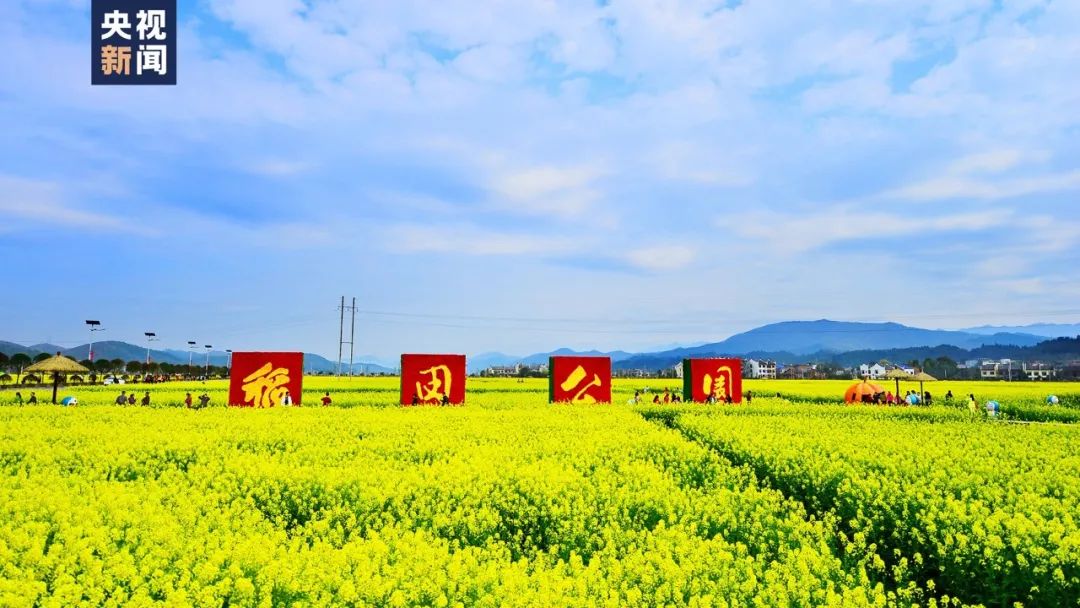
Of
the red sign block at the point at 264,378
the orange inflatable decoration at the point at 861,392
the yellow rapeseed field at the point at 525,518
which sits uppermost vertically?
the red sign block at the point at 264,378

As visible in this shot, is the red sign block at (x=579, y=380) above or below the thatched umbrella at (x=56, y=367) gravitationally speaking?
below

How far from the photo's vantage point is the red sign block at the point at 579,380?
3077 centimetres

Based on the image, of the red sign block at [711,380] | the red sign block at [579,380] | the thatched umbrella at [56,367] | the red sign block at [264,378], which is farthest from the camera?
the red sign block at [711,380]

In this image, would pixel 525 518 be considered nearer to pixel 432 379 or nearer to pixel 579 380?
pixel 432 379

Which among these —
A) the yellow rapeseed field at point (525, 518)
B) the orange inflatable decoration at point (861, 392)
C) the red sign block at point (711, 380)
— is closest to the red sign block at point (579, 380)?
the red sign block at point (711, 380)

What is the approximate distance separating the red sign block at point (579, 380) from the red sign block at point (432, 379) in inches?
181

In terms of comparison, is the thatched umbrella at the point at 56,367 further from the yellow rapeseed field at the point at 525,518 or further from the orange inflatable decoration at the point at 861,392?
the orange inflatable decoration at the point at 861,392

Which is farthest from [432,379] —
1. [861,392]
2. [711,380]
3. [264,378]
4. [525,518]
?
[861,392]

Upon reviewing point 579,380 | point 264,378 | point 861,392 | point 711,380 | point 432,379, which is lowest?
point 861,392

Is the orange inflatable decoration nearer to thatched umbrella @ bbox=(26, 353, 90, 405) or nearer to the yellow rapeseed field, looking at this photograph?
the yellow rapeseed field

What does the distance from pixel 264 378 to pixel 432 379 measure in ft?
23.7

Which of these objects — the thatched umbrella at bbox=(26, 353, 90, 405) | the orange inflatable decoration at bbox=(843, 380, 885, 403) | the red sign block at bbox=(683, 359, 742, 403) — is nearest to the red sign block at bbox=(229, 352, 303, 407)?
the thatched umbrella at bbox=(26, 353, 90, 405)

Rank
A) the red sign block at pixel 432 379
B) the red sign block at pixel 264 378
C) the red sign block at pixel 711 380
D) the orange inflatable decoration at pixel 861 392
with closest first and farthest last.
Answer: the red sign block at pixel 264 378, the red sign block at pixel 432 379, the red sign block at pixel 711 380, the orange inflatable decoration at pixel 861 392

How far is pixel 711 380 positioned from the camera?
34125 mm
